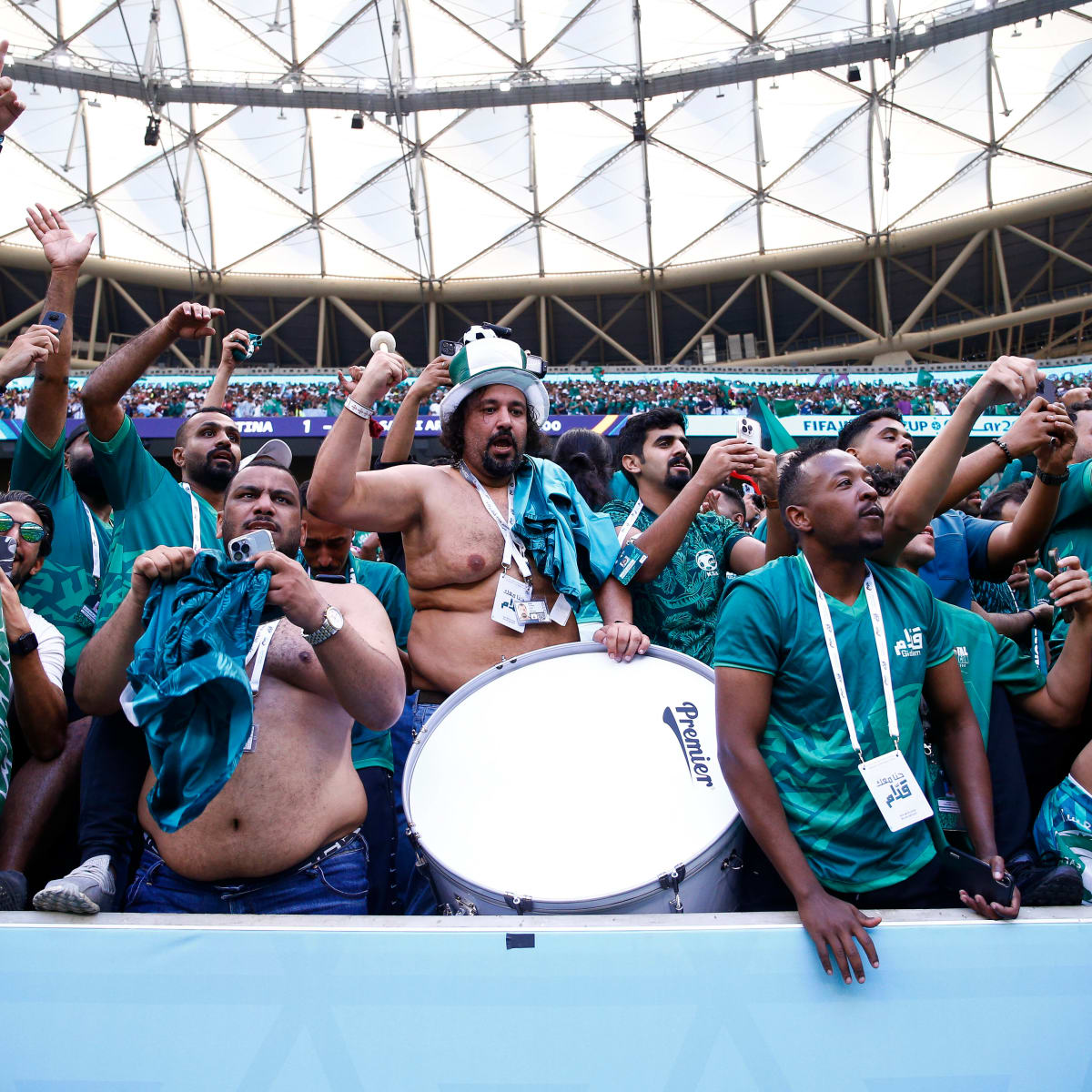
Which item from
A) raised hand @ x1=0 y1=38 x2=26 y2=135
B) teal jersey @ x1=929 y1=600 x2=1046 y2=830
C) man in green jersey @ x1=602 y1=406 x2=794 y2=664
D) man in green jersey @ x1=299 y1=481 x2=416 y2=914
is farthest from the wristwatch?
raised hand @ x1=0 y1=38 x2=26 y2=135

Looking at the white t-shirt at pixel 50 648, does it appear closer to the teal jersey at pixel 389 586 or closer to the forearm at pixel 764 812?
the teal jersey at pixel 389 586

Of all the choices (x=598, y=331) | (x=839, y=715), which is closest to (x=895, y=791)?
(x=839, y=715)

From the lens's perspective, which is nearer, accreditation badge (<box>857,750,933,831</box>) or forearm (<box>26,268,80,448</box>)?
accreditation badge (<box>857,750,933,831</box>)

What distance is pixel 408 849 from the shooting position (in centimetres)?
297

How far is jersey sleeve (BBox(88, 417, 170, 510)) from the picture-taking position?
3.26 meters

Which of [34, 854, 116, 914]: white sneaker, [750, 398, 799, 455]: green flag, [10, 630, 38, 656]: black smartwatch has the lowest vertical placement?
[34, 854, 116, 914]: white sneaker

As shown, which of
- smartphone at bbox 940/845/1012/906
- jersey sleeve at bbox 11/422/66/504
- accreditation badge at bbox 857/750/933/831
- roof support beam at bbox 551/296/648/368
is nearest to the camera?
smartphone at bbox 940/845/1012/906

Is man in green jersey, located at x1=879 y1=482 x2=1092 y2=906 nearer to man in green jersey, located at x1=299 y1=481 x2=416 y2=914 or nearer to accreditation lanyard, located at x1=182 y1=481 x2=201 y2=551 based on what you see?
man in green jersey, located at x1=299 y1=481 x2=416 y2=914

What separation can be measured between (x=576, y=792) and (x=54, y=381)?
2.46m

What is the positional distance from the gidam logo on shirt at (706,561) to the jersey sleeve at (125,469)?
85.2 inches

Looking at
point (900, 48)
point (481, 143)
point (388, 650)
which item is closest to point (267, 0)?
point (481, 143)

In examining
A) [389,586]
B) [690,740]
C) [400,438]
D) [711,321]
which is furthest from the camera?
[711,321]

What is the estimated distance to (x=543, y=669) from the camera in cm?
261

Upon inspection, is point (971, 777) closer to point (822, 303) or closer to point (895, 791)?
point (895, 791)
